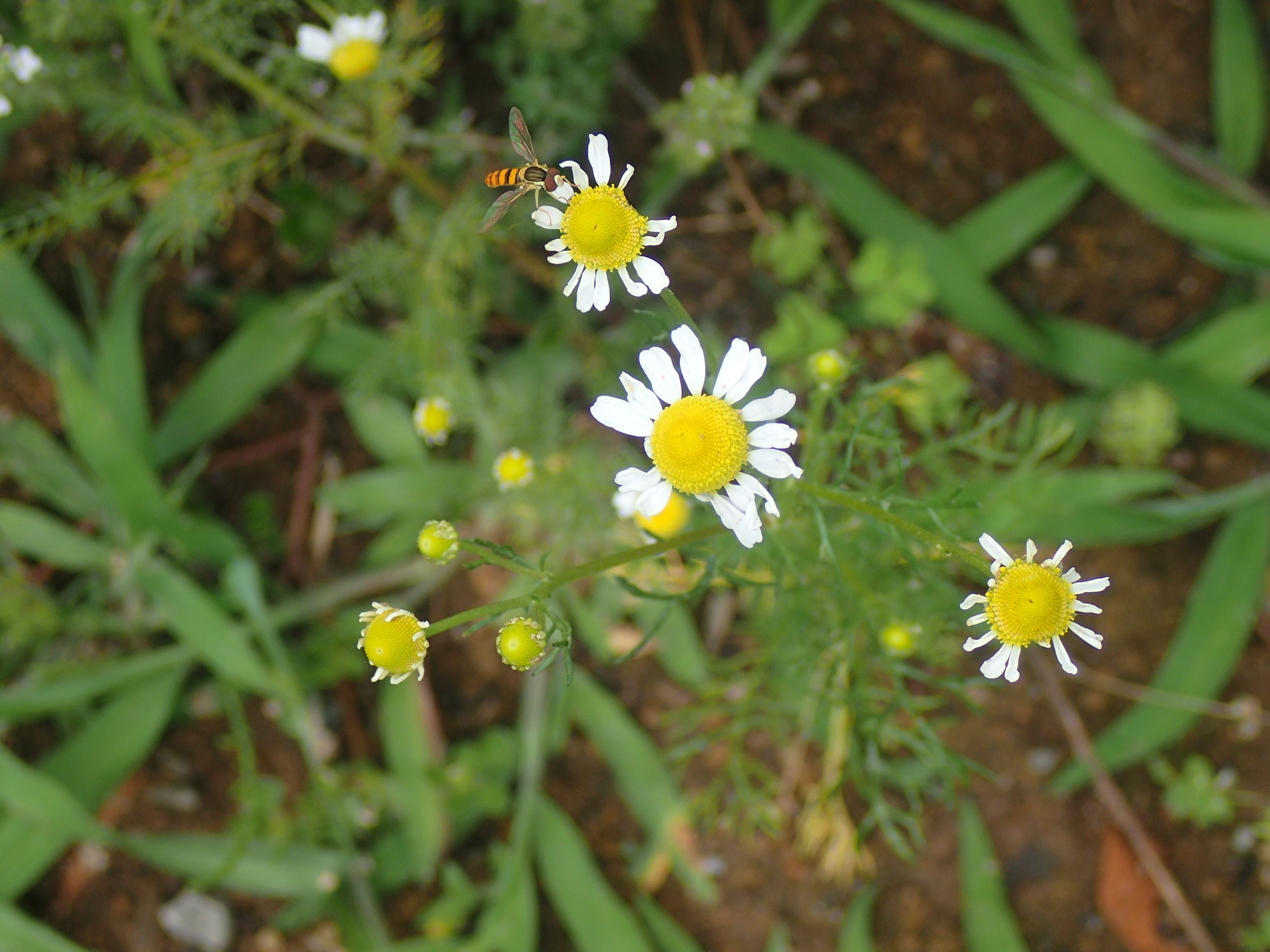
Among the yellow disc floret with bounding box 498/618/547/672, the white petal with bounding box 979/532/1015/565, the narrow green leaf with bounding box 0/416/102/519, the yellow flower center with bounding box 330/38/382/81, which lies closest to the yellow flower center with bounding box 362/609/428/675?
the yellow disc floret with bounding box 498/618/547/672

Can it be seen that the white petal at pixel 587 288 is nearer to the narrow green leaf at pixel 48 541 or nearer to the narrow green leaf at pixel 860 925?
the narrow green leaf at pixel 48 541

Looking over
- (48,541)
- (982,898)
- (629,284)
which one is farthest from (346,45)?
(982,898)

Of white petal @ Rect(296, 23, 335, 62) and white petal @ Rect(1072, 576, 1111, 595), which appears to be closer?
white petal @ Rect(1072, 576, 1111, 595)

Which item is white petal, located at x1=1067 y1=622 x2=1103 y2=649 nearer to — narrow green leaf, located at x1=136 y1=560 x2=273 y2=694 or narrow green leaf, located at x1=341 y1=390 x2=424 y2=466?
narrow green leaf, located at x1=341 y1=390 x2=424 y2=466

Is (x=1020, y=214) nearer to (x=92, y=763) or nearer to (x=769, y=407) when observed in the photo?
(x=769, y=407)

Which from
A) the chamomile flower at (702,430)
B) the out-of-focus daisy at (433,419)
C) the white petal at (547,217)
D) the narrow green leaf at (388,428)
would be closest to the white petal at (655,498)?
the chamomile flower at (702,430)

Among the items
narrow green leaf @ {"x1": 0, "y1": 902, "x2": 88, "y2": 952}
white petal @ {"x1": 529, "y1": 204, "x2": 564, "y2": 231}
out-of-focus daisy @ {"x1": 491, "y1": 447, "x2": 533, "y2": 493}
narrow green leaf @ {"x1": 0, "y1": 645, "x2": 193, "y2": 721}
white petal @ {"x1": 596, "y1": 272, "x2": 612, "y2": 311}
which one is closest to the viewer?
white petal @ {"x1": 529, "y1": 204, "x2": 564, "y2": 231}

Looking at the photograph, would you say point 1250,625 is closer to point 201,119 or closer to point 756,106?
point 756,106

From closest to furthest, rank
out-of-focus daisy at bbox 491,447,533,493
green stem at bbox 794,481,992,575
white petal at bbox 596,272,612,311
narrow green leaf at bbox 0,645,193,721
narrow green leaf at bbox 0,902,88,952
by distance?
green stem at bbox 794,481,992,575
white petal at bbox 596,272,612,311
out-of-focus daisy at bbox 491,447,533,493
narrow green leaf at bbox 0,645,193,721
narrow green leaf at bbox 0,902,88,952
